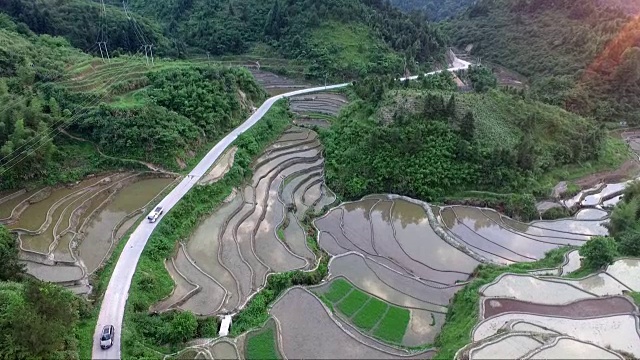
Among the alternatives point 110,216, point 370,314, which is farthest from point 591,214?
point 110,216

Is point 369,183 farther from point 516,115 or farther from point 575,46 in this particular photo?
point 575,46

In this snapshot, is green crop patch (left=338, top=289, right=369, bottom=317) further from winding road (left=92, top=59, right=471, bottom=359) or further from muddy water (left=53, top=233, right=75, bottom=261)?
muddy water (left=53, top=233, right=75, bottom=261)

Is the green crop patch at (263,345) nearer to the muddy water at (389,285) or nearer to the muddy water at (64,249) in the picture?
the muddy water at (389,285)

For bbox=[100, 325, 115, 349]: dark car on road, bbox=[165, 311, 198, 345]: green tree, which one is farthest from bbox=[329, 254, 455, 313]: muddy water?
bbox=[100, 325, 115, 349]: dark car on road

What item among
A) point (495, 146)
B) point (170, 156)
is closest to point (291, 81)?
point (170, 156)

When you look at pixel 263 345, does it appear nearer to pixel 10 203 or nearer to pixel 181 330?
pixel 181 330

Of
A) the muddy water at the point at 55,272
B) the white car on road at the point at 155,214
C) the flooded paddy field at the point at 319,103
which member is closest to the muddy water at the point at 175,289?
the white car on road at the point at 155,214

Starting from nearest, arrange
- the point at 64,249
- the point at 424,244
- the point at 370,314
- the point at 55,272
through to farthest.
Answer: the point at 370,314 < the point at 55,272 < the point at 64,249 < the point at 424,244
